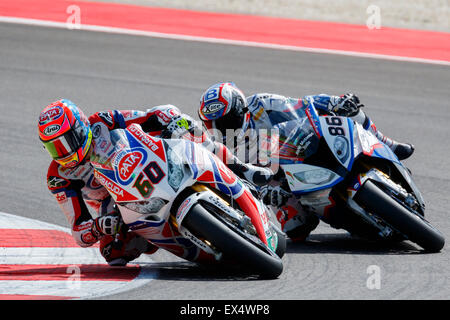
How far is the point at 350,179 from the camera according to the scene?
702 cm

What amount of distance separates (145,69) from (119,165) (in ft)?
33.3

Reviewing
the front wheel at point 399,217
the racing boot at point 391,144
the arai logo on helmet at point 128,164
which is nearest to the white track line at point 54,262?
the arai logo on helmet at point 128,164

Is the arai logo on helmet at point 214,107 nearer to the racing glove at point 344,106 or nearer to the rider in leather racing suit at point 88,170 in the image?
the rider in leather racing suit at point 88,170

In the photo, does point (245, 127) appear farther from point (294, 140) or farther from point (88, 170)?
point (88, 170)

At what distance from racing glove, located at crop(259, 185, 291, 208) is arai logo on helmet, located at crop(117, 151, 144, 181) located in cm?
173

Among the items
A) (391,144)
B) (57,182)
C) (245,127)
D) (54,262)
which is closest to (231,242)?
(57,182)

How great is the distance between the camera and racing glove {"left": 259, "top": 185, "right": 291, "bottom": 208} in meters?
7.54

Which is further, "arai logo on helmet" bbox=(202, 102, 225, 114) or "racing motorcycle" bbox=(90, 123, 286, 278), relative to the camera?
"arai logo on helmet" bbox=(202, 102, 225, 114)

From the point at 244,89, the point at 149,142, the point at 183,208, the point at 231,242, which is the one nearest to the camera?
the point at 231,242

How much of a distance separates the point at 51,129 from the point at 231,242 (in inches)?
60.2

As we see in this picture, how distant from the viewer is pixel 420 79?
1540 centimetres

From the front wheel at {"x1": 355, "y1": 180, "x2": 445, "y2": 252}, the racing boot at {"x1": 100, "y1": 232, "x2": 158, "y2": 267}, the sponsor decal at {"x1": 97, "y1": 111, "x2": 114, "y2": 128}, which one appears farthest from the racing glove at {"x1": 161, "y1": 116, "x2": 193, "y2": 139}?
the front wheel at {"x1": 355, "y1": 180, "x2": 445, "y2": 252}

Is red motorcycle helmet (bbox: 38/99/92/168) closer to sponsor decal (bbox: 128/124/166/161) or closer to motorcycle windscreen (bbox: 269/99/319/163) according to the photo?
sponsor decal (bbox: 128/124/166/161)

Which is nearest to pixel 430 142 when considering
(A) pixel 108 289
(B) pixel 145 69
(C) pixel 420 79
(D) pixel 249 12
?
(C) pixel 420 79
